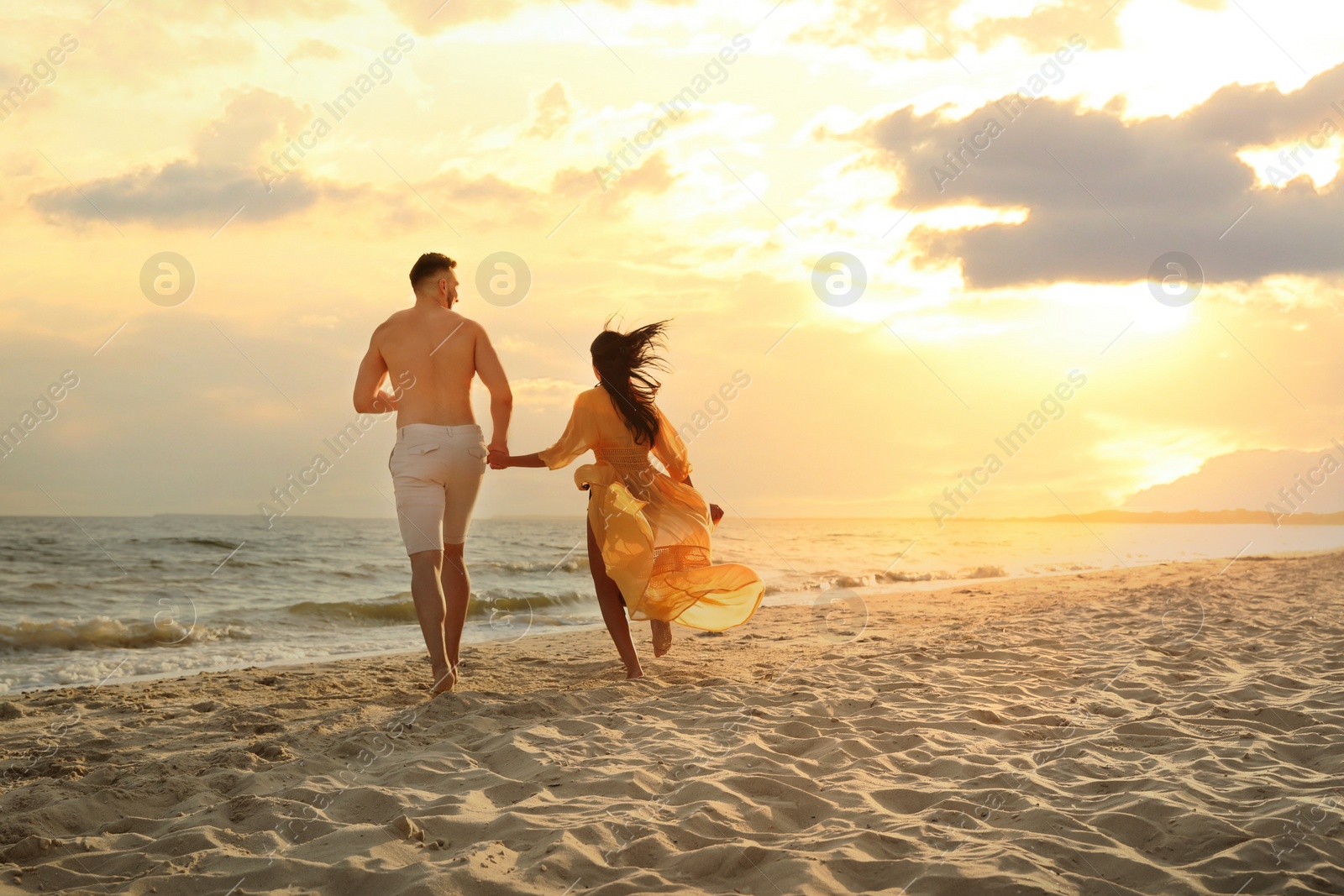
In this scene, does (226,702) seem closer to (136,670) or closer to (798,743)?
(136,670)

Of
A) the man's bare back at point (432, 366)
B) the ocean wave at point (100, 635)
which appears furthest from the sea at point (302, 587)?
the man's bare back at point (432, 366)

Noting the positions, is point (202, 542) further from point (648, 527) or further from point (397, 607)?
point (648, 527)

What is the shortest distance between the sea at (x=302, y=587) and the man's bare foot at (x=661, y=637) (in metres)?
2.80

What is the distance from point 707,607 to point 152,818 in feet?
10.2

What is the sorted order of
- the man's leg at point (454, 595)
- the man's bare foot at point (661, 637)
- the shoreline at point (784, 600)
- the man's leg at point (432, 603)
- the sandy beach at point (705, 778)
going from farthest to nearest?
the shoreline at point (784, 600) < the man's bare foot at point (661, 637) < the man's leg at point (454, 595) < the man's leg at point (432, 603) < the sandy beach at point (705, 778)

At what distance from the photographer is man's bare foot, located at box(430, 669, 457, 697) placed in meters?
4.78

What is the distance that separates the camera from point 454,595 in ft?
16.2

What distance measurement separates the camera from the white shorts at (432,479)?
470cm

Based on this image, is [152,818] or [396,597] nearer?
[152,818]

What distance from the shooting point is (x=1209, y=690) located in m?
4.68

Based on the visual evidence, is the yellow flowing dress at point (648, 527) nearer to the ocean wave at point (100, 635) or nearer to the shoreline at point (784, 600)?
the shoreline at point (784, 600)

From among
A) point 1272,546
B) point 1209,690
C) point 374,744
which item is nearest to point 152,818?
point 374,744

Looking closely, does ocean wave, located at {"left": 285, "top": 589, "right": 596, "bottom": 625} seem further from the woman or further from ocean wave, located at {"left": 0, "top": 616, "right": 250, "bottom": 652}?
the woman

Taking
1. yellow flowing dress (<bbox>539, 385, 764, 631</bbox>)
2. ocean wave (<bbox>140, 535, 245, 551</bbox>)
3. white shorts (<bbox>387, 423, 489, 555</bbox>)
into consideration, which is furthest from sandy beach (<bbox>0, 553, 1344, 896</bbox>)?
ocean wave (<bbox>140, 535, 245, 551</bbox>)
